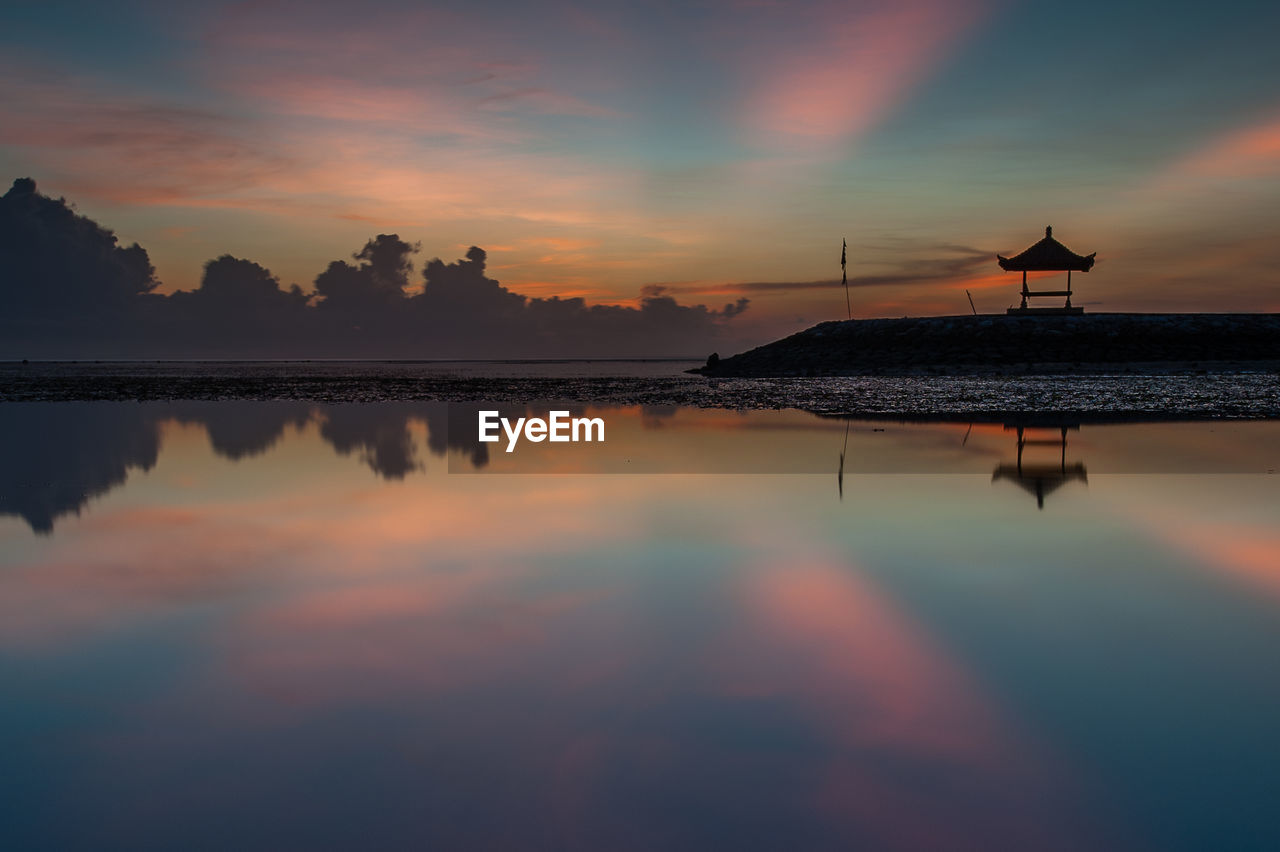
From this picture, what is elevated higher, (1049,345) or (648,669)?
(1049,345)

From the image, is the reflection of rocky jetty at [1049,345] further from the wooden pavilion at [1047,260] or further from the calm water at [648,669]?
the calm water at [648,669]

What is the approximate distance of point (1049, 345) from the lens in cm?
6331

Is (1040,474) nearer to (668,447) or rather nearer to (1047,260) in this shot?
(668,447)

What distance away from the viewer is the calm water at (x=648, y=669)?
4.46 metres

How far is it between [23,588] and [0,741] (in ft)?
14.4

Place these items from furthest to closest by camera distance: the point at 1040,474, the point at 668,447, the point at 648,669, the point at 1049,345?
the point at 1049,345 → the point at 668,447 → the point at 1040,474 → the point at 648,669

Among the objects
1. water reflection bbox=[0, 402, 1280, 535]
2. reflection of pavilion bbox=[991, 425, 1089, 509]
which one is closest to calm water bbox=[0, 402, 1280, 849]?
reflection of pavilion bbox=[991, 425, 1089, 509]

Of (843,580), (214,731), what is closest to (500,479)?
(843,580)

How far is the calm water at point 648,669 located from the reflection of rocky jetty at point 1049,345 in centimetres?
5037

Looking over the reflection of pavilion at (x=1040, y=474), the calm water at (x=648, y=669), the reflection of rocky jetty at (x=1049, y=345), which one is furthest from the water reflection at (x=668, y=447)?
the reflection of rocky jetty at (x=1049, y=345)

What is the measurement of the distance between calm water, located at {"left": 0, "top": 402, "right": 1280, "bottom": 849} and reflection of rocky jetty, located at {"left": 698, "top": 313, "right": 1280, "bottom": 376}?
50365 mm

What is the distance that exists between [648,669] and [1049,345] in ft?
214

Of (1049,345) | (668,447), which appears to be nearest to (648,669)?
(668,447)

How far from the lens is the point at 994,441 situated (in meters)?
21.6
